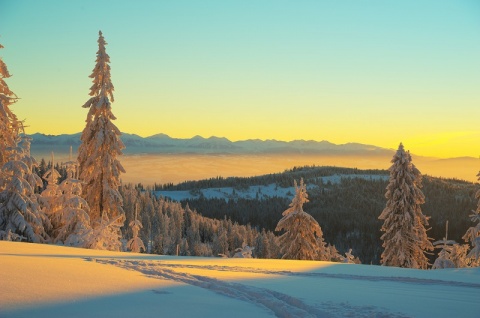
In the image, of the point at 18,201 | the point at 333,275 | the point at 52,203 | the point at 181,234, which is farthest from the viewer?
the point at 181,234

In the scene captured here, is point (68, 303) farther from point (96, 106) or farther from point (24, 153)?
point (96, 106)

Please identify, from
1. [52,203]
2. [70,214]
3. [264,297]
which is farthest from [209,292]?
[52,203]

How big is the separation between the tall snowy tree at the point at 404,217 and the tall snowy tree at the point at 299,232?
5.56 meters

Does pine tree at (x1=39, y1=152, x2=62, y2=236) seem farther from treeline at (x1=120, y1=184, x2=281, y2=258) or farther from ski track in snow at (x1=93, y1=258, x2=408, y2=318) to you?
treeline at (x1=120, y1=184, x2=281, y2=258)

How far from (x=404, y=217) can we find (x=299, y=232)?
8145 mm

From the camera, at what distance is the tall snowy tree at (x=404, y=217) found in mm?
32562

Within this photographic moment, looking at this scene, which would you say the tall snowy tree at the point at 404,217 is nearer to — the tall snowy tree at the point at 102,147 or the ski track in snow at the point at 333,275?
the tall snowy tree at the point at 102,147

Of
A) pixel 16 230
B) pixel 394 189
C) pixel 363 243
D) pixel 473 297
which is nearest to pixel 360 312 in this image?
pixel 473 297

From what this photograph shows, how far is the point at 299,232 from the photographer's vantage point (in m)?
36.2

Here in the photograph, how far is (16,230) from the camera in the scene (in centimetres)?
2342

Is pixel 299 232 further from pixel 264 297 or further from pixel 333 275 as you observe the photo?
pixel 264 297

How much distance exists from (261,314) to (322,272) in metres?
6.04

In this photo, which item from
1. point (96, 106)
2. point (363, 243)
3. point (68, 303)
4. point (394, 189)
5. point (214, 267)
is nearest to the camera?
point (68, 303)

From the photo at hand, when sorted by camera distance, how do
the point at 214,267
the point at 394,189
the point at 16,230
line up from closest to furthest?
1. the point at 214,267
2. the point at 16,230
3. the point at 394,189
